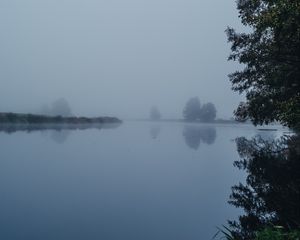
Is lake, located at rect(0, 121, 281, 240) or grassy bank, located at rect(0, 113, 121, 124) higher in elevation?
grassy bank, located at rect(0, 113, 121, 124)

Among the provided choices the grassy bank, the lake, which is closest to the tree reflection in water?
the lake

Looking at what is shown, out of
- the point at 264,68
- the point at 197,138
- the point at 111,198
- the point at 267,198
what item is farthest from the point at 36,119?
the point at 267,198

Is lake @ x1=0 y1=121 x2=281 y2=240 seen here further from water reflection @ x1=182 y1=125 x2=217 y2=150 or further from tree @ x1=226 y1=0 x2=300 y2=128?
water reflection @ x1=182 y1=125 x2=217 y2=150

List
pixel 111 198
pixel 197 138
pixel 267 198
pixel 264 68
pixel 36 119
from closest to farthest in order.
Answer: pixel 267 198 < pixel 111 198 < pixel 264 68 < pixel 197 138 < pixel 36 119

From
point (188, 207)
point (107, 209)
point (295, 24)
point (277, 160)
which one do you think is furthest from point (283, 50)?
point (107, 209)

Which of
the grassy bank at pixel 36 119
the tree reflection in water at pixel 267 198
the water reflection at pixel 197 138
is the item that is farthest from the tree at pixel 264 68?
the grassy bank at pixel 36 119

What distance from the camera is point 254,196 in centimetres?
1894

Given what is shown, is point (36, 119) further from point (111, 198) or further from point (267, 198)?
point (267, 198)

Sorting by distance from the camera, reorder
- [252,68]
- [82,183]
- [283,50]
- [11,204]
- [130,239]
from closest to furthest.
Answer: [130,239] → [11,204] → [82,183] → [283,50] → [252,68]

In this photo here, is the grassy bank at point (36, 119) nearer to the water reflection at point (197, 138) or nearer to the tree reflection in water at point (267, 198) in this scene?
the water reflection at point (197, 138)

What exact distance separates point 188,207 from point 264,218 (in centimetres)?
471

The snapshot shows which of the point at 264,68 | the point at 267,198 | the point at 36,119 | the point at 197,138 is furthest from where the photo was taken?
the point at 36,119

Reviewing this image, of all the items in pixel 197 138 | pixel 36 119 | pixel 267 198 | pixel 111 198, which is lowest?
pixel 111 198

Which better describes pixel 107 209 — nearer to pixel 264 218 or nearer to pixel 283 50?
pixel 264 218
